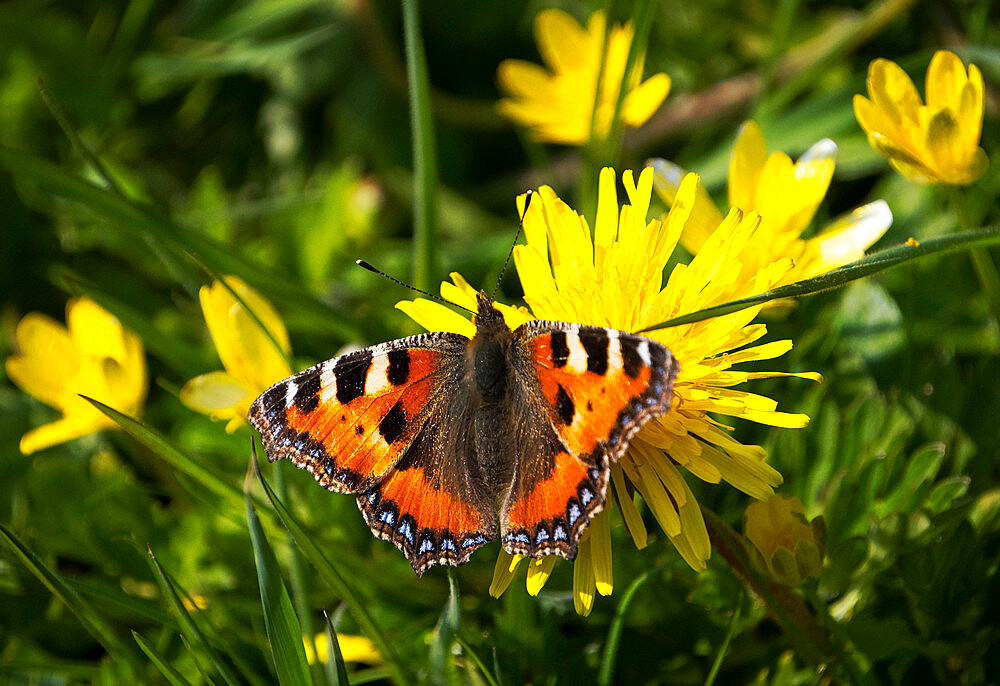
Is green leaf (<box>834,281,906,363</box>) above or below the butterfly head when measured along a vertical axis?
below

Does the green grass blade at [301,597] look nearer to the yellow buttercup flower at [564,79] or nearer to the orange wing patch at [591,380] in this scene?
the orange wing patch at [591,380]

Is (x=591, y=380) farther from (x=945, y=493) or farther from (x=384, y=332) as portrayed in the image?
(x=384, y=332)

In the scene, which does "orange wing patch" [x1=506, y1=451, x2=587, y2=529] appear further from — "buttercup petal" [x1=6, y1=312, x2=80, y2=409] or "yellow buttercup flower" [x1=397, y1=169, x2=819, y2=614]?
"buttercup petal" [x1=6, y1=312, x2=80, y2=409]

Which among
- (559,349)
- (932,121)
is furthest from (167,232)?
(932,121)

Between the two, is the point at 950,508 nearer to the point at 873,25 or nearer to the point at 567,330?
the point at 567,330

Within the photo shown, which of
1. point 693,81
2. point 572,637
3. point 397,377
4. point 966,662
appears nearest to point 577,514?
point 397,377

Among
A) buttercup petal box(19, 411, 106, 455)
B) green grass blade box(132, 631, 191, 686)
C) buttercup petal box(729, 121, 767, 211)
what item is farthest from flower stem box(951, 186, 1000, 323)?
buttercup petal box(19, 411, 106, 455)
